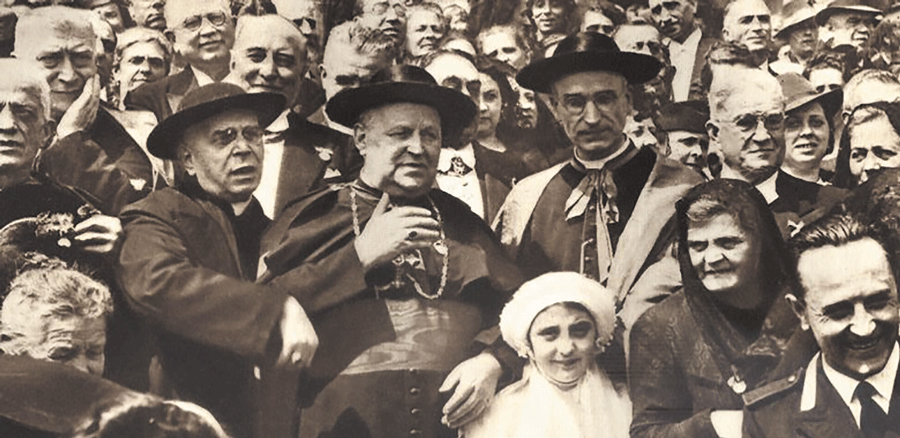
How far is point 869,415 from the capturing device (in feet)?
23.9

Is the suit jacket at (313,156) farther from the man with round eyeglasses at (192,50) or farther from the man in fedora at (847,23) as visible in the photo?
the man in fedora at (847,23)

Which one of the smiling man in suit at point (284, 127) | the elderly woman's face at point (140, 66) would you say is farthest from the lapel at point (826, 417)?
the elderly woman's face at point (140, 66)

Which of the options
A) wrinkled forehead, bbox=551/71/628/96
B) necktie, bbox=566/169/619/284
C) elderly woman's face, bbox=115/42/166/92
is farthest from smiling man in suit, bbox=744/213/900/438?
elderly woman's face, bbox=115/42/166/92

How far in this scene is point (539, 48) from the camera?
24.9ft

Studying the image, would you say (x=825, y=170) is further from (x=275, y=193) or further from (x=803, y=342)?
(x=275, y=193)

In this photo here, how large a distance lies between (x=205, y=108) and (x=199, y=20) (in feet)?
1.72

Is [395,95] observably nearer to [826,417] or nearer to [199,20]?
[199,20]

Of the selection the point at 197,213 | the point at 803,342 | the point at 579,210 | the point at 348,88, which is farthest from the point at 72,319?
the point at 803,342

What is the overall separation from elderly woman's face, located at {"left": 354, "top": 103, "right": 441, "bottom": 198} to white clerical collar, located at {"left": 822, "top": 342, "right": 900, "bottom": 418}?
7.91 ft

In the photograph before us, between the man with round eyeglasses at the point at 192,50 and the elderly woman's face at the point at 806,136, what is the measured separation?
3164mm

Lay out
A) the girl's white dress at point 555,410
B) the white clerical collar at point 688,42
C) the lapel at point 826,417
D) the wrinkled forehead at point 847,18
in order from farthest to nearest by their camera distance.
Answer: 1. the wrinkled forehead at point 847,18
2. the white clerical collar at point 688,42
3. the lapel at point 826,417
4. the girl's white dress at point 555,410

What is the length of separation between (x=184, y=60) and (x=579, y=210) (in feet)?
7.51

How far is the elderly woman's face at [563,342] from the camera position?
23.6 feet

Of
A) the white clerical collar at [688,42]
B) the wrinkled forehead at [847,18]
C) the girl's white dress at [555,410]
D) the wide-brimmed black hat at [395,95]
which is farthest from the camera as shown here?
the wrinkled forehead at [847,18]
